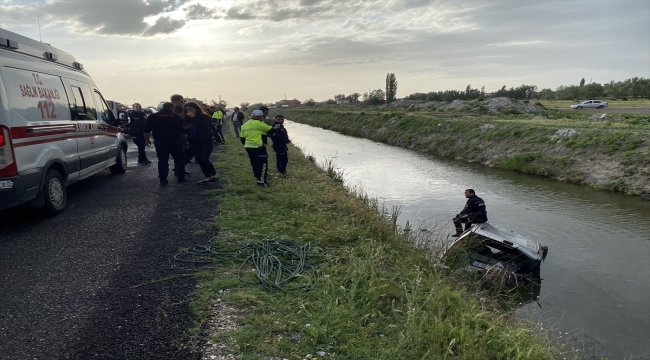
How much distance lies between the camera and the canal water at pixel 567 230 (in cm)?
641

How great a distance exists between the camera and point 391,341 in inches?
144

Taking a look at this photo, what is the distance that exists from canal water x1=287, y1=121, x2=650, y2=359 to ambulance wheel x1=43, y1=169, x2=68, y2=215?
7426 mm

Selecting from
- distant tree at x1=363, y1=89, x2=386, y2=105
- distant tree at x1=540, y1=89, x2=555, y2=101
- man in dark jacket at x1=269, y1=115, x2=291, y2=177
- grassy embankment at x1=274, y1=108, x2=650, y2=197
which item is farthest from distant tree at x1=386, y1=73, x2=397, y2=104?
man in dark jacket at x1=269, y1=115, x2=291, y2=177

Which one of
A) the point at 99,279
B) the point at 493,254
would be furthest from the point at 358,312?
the point at 493,254

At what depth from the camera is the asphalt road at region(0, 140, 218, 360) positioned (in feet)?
10.8

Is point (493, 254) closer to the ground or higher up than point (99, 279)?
closer to the ground

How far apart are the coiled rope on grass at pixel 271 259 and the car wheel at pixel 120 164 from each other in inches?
245

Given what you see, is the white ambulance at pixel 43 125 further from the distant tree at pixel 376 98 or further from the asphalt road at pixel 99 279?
the distant tree at pixel 376 98

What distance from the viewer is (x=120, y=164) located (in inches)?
410

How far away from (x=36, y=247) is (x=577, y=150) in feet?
65.9

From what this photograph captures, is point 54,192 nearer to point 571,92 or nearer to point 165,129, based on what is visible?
point 165,129

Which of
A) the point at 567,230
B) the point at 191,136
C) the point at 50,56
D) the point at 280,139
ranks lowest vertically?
the point at 567,230

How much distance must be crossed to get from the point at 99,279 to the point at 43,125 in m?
3.18

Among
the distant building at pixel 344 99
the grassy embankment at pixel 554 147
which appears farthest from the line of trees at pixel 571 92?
the grassy embankment at pixel 554 147
